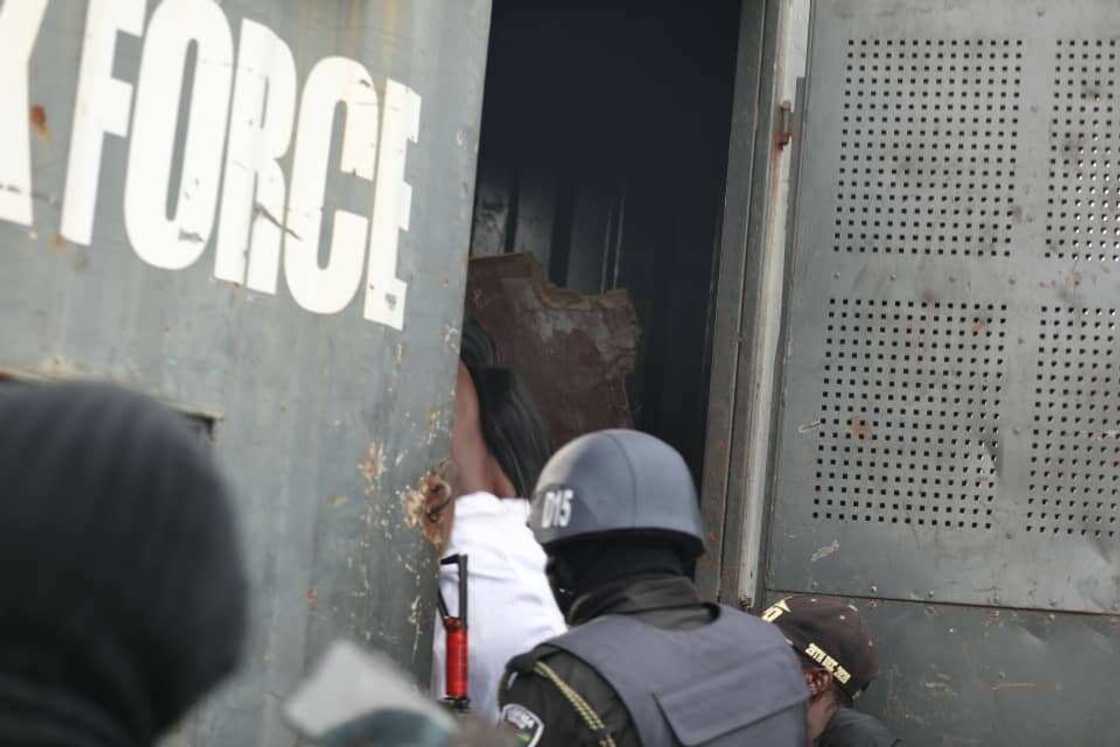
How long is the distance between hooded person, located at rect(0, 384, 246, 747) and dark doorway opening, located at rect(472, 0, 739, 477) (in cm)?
455

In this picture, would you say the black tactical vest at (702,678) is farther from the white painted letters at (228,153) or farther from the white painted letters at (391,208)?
the white painted letters at (391,208)

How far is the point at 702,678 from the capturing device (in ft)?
8.96

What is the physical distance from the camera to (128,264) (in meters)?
2.52

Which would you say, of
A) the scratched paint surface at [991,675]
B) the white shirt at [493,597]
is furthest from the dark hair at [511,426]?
the scratched paint surface at [991,675]

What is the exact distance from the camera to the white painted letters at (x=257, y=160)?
270 cm

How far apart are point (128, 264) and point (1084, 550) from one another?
289cm

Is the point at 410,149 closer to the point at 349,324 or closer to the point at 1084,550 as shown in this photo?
the point at 349,324

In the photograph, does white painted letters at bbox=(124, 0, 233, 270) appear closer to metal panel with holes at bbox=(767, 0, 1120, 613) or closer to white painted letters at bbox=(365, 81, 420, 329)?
white painted letters at bbox=(365, 81, 420, 329)

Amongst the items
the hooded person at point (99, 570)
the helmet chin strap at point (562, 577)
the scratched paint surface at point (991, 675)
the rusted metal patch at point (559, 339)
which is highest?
the rusted metal patch at point (559, 339)

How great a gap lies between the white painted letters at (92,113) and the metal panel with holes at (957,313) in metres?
2.63

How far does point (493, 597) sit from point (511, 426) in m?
0.61

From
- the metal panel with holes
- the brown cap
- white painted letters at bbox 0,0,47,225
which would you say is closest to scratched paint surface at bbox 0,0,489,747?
white painted letters at bbox 0,0,47,225

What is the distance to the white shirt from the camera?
347 cm

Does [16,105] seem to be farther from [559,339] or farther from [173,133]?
[559,339]
